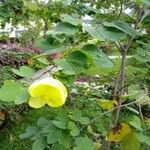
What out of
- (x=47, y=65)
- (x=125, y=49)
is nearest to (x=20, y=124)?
(x=125, y=49)

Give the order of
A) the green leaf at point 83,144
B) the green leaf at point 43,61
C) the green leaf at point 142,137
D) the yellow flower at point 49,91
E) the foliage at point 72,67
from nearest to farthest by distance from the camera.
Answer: the yellow flower at point 49,91, the foliage at point 72,67, the green leaf at point 43,61, the green leaf at point 83,144, the green leaf at point 142,137

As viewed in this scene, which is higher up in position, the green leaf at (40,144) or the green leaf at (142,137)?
the green leaf at (142,137)

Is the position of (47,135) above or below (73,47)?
below

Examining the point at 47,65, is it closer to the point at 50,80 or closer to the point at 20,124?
the point at 50,80

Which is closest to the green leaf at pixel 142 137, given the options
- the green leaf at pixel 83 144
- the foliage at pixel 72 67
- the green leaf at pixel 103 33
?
the foliage at pixel 72 67

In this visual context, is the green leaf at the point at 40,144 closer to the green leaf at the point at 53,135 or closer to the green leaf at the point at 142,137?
the green leaf at the point at 53,135

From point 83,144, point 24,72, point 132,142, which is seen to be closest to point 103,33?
point 24,72

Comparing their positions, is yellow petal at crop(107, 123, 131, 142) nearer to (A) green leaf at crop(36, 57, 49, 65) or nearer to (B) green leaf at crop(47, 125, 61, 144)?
(B) green leaf at crop(47, 125, 61, 144)
